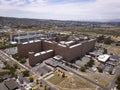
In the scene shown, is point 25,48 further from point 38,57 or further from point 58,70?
point 58,70

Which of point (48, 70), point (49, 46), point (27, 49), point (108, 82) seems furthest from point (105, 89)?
point (27, 49)

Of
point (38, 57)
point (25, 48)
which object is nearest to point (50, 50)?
point (38, 57)

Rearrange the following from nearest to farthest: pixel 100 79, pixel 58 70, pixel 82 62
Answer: pixel 100 79
pixel 58 70
pixel 82 62

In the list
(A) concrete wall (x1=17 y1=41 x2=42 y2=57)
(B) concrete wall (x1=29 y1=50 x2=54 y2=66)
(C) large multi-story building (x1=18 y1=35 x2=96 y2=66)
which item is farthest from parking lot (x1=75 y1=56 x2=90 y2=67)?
(A) concrete wall (x1=17 y1=41 x2=42 y2=57)

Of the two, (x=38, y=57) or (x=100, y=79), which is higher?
(x=38, y=57)

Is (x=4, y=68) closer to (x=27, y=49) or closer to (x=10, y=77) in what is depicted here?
(x=10, y=77)

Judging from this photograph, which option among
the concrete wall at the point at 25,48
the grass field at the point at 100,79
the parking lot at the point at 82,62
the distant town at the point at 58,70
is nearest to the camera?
the distant town at the point at 58,70

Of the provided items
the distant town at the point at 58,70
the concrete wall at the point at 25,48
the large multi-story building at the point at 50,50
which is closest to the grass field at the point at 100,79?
the distant town at the point at 58,70

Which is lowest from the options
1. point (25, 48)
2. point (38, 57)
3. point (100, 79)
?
point (100, 79)

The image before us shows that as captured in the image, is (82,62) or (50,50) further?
(50,50)

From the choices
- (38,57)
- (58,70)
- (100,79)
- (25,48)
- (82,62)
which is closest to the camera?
(100,79)

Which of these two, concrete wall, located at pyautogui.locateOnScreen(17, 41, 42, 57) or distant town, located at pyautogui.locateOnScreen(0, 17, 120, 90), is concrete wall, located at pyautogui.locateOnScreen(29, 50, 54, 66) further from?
concrete wall, located at pyautogui.locateOnScreen(17, 41, 42, 57)

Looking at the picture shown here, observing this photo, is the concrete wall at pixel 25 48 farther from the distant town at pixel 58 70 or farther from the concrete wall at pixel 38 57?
the concrete wall at pixel 38 57
